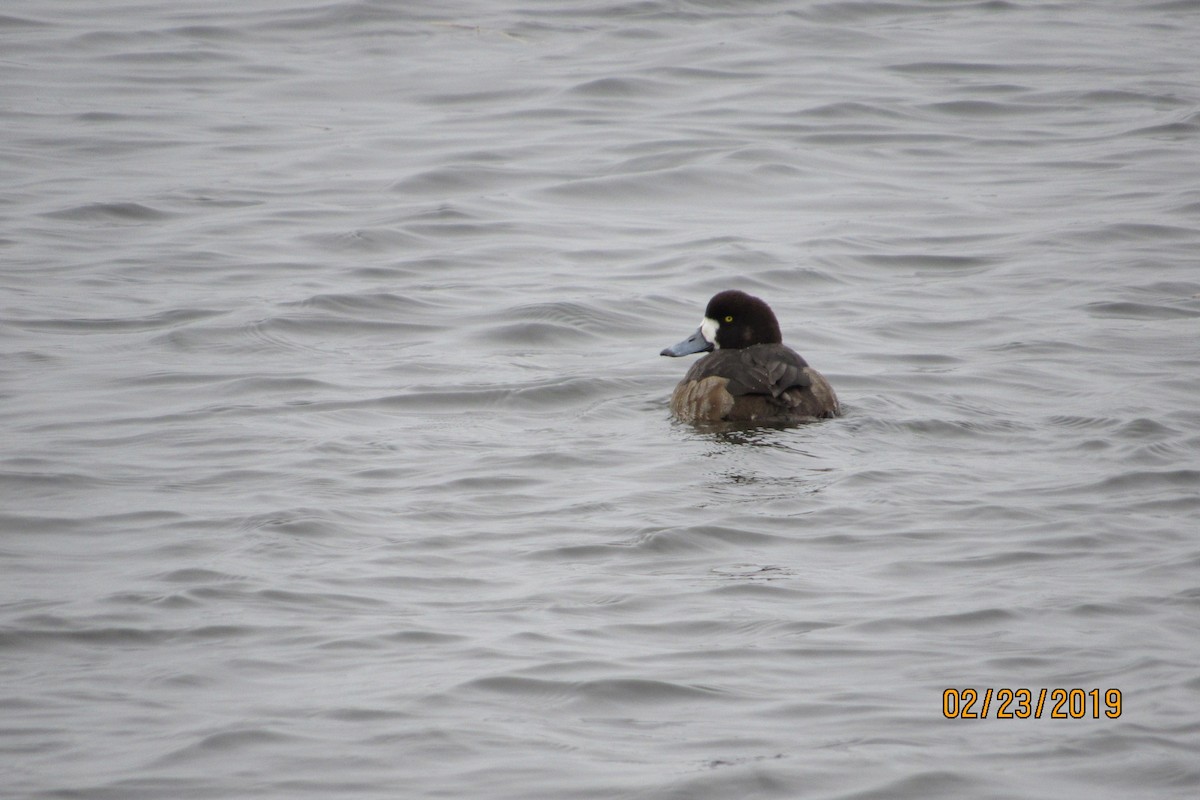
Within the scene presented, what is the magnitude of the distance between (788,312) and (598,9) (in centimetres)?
935

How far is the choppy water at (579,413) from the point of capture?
479 centimetres

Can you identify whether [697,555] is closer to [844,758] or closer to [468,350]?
[844,758]

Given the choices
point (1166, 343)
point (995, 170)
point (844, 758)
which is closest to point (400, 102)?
point (995, 170)

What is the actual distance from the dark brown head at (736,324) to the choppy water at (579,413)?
1.45ft

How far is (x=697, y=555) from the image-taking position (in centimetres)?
634

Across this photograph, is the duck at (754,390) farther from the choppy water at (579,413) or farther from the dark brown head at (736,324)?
the dark brown head at (736,324)

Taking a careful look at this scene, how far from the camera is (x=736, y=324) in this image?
924cm

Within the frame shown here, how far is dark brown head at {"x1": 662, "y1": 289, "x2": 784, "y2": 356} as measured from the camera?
918cm
